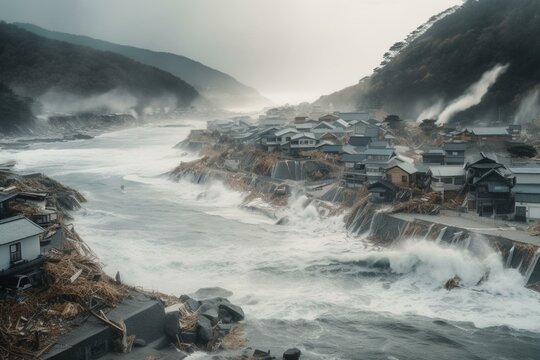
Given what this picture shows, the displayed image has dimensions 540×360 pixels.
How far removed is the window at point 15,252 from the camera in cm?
1181

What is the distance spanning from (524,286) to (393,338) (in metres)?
4.96

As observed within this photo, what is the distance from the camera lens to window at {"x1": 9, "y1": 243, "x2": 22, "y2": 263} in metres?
11.8

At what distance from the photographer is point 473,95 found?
184 ft

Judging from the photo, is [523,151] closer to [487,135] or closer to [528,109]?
[487,135]

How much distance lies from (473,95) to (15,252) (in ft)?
179

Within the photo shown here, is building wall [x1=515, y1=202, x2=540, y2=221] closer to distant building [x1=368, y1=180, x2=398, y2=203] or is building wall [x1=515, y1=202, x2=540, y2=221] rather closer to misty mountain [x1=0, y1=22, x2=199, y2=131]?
distant building [x1=368, y1=180, x2=398, y2=203]

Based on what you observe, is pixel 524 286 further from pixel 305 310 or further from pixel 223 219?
pixel 223 219

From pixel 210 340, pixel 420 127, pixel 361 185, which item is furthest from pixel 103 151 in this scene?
pixel 210 340

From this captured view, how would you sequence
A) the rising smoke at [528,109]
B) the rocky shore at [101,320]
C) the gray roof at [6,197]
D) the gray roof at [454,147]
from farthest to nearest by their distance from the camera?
the rising smoke at [528,109] < the gray roof at [454,147] < the gray roof at [6,197] < the rocky shore at [101,320]

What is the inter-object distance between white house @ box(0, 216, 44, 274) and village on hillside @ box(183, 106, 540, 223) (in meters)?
14.3

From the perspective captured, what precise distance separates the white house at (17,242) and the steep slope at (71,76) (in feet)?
343

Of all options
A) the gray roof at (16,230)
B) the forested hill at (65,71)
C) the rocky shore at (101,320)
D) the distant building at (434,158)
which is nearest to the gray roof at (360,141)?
the distant building at (434,158)

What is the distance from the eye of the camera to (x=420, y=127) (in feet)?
143

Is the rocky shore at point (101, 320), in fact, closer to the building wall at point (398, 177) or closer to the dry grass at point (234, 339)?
the dry grass at point (234, 339)
